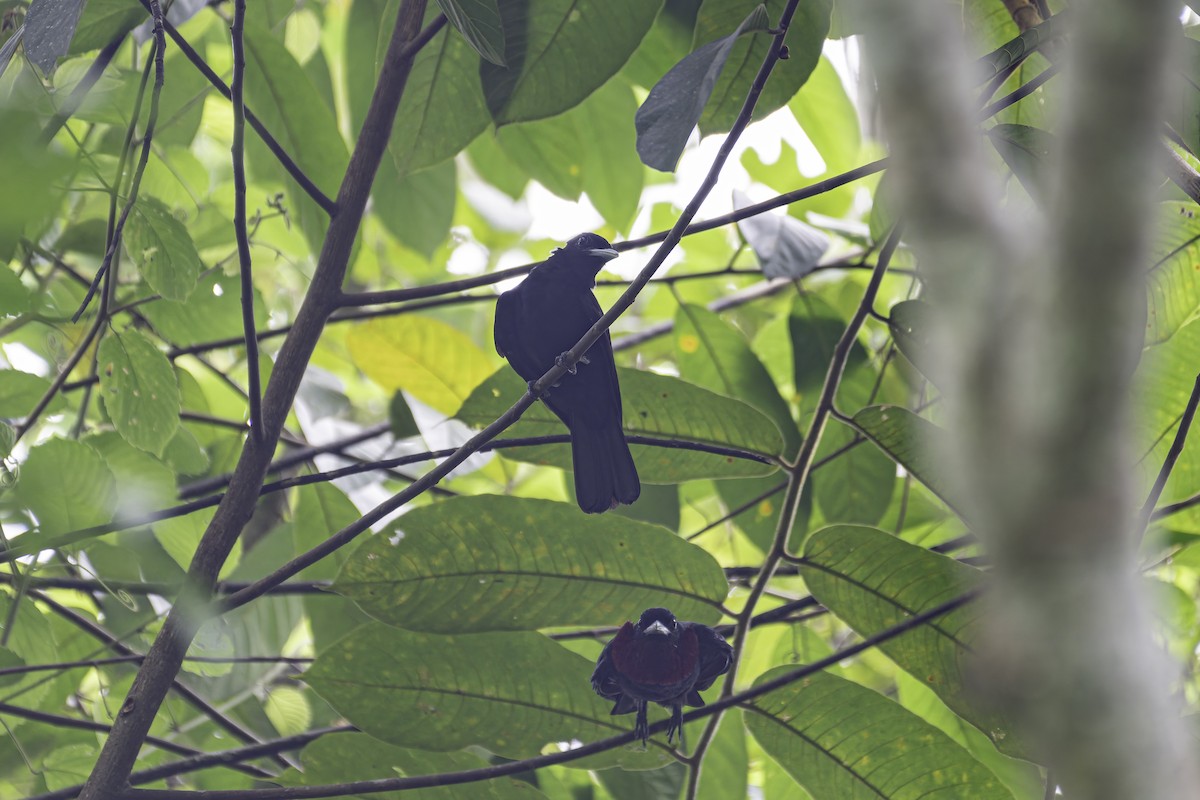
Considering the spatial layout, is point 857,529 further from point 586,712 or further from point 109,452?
point 109,452

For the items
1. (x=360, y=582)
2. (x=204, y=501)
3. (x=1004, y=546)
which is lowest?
(x=1004, y=546)

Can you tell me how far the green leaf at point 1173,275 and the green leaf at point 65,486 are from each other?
76.1 inches

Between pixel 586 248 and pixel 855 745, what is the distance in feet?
4.73

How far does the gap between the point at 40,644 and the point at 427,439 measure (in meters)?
0.85

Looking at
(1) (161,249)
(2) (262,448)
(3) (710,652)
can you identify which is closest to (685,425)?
(3) (710,652)

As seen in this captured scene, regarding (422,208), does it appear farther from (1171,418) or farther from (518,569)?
(1171,418)

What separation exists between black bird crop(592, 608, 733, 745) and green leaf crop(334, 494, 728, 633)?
0.21 feet

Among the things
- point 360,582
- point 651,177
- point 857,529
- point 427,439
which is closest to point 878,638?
point 857,529

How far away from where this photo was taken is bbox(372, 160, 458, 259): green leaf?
293 cm

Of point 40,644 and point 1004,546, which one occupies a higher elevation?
point 40,644

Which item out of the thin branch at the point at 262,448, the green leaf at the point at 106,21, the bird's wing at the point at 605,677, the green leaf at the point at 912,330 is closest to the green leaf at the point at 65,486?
the thin branch at the point at 262,448

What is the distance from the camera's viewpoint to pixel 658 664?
5.73 feet

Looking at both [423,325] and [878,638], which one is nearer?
[878,638]

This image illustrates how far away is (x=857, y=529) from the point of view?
1.80 metres
